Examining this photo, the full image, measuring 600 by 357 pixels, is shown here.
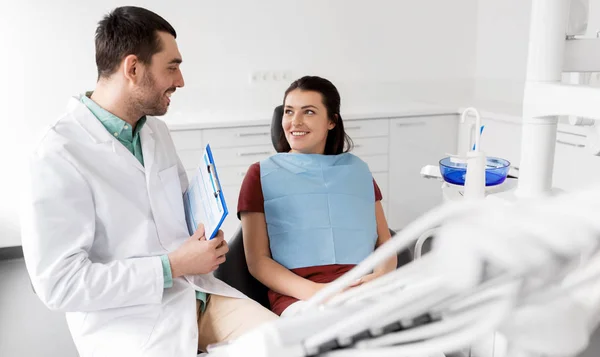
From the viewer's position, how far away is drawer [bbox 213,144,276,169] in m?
A: 3.40

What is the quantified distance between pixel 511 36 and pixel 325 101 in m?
2.57

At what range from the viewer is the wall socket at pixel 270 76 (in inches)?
155

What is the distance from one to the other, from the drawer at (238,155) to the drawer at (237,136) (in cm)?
2

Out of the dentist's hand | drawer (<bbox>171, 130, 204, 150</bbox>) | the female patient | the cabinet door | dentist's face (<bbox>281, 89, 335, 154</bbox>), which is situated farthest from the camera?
the cabinet door

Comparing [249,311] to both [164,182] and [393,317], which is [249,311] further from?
[393,317]

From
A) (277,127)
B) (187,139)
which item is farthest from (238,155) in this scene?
(277,127)

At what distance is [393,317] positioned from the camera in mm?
362

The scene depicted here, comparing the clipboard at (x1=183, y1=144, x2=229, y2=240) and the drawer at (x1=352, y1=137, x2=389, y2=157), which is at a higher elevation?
the clipboard at (x1=183, y1=144, x2=229, y2=240)

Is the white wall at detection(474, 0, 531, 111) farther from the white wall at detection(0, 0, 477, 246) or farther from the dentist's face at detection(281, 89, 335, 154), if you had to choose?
the dentist's face at detection(281, 89, 335, 154)

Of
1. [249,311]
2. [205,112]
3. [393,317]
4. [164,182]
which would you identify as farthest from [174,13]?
[393,317]

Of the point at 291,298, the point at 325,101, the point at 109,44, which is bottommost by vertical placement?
the point at 291,298

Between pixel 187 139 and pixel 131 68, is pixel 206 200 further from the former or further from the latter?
pixel 187 139

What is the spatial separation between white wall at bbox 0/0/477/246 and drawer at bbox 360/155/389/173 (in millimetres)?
625

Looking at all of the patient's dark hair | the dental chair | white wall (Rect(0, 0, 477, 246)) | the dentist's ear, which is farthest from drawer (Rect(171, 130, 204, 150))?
the dentist's ear
